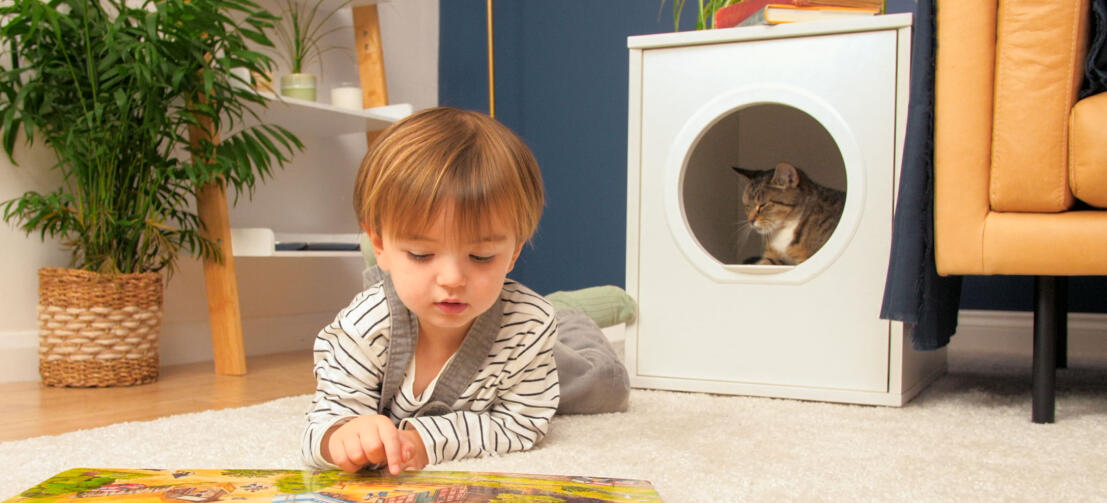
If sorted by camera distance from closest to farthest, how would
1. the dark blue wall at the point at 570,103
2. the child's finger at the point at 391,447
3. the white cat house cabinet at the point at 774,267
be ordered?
the child's finger at the point at 391,447 → the white cat house cabinet at the point at 774,267 → the dark blue wall at the point at 570,103

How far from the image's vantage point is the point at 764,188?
1.84m


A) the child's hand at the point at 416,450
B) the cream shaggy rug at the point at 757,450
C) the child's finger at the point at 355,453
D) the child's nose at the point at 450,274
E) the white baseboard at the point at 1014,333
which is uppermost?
the child's nose at the point at 450,274

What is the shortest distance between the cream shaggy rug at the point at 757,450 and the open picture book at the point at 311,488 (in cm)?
18

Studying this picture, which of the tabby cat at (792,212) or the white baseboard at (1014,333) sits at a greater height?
the tabby cat at (792,212)

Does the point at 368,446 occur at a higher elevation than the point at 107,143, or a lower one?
lower

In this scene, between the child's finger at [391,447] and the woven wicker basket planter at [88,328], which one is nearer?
the child's finger at [391,447]

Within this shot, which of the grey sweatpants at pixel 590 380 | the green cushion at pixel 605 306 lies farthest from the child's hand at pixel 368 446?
the green cushion at pixel 605 306

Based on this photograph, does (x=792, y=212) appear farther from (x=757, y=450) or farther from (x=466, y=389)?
(x=466, y=389)

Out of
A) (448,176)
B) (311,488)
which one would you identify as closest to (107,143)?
(448,176)

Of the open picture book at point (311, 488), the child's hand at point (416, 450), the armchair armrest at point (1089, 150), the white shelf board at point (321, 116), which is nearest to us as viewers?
the open picture book at point (311, 488)

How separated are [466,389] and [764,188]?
1083 mm

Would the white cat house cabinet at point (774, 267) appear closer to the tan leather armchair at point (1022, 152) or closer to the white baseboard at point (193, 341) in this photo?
the tan leather armchair at point (1022, 152)

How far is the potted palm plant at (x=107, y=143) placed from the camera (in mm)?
1558

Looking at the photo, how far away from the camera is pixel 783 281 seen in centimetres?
150
